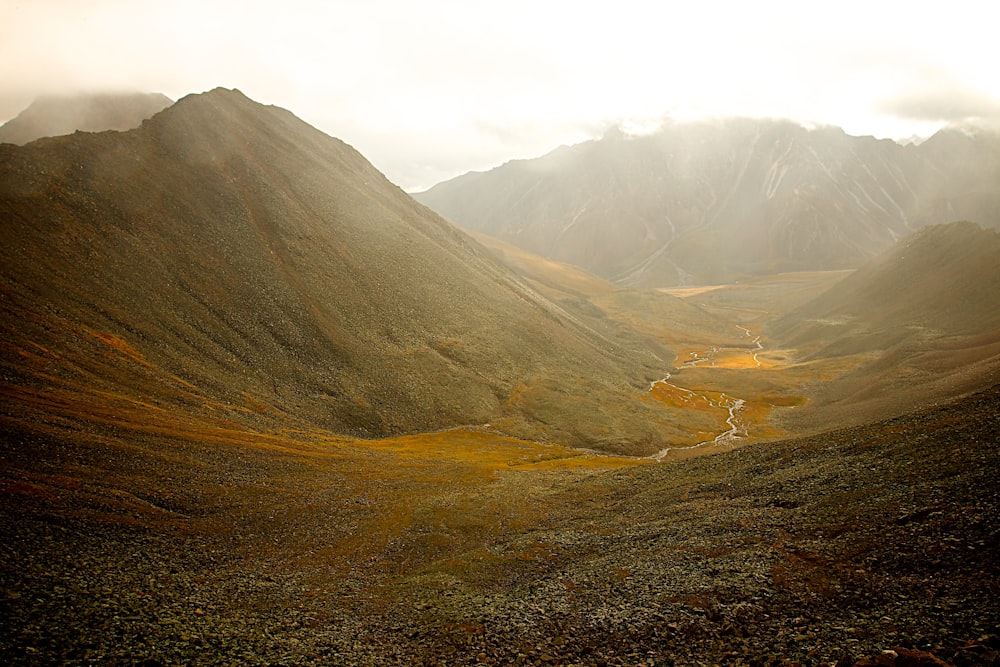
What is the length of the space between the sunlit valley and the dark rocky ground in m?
0.23

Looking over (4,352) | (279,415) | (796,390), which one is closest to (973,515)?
(279,415)

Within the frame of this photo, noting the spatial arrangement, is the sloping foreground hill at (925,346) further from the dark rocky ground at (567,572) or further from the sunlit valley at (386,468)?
the dark rocky ground at (567,572)

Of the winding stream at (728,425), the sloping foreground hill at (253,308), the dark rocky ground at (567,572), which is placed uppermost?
the sloping foreground hill at (253,308)

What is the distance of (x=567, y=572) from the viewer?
3953 centimetres

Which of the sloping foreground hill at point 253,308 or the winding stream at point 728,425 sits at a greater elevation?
the sloping foreground hill at point 253,308

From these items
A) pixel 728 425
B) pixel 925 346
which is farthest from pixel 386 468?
pixel 925 346

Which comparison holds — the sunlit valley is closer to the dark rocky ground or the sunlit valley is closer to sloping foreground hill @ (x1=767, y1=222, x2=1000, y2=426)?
the dark rocky ground

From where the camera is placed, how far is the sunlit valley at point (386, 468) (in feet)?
94.2

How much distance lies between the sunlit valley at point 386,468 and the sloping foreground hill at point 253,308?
2.19 feet

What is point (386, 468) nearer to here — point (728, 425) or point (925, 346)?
point (728, 425)

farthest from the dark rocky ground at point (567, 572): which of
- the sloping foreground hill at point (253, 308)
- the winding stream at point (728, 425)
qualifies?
the winding stream at point (728, 425)

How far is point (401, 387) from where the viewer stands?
10812 centimetres

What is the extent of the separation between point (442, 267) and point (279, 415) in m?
87.0

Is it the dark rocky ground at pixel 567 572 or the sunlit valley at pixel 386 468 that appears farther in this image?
the sunlit valley at pixel 386 468
